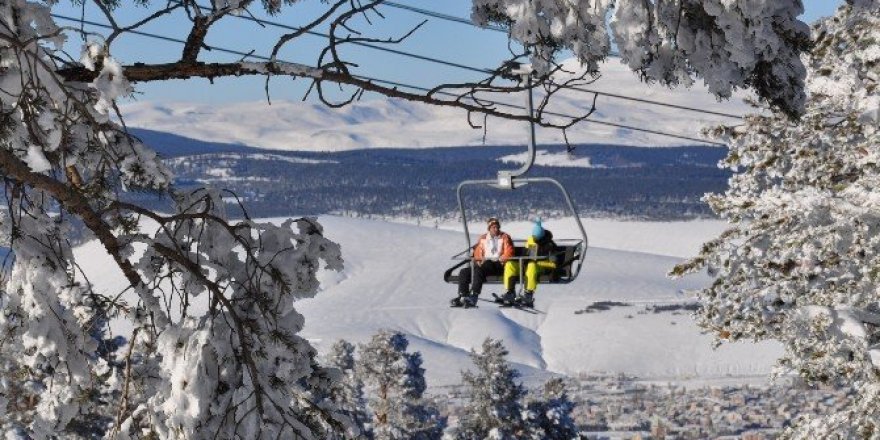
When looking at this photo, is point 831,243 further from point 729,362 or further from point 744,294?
point 729,362

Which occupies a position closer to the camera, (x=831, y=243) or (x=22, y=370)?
(x=22, y=370)

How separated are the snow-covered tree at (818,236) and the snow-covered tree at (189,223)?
3.69 m

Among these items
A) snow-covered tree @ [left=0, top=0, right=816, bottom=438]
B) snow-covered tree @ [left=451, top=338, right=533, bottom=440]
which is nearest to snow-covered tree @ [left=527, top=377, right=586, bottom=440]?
snow-covered tree @ [left=451, top=338, right=533, bottom=440]

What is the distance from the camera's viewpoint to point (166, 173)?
5324 mm

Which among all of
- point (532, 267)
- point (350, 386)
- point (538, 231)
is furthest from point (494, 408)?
point (532, 267)

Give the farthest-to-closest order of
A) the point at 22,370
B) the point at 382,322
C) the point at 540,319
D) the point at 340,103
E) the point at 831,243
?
the point at 540,319, the point at 382,322, the point at 831,243, the point at 22,370, the point at 340,103

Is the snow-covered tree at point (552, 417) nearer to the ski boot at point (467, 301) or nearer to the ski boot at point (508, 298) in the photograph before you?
the ski boot at point (467, 301)

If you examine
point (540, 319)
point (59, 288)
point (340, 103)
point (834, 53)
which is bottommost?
point (59, 288)

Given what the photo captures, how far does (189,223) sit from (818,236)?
578 centimetres

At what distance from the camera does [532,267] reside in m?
13.9

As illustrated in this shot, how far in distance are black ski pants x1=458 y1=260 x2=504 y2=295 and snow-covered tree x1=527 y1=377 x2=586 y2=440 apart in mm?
15437

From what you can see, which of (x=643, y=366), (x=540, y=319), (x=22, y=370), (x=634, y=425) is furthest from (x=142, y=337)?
(x=540, y=319)

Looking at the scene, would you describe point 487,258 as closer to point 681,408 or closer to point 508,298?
point 508,298

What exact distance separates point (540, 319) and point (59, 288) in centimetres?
17673
